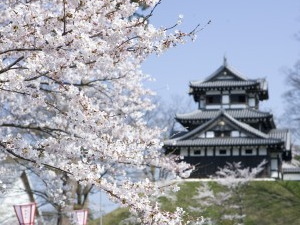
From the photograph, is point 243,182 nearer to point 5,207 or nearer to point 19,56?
point 5,207

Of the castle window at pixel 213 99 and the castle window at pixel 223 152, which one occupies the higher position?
the castle window at pixel 213 99

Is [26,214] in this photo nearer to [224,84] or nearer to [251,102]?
[224,84]

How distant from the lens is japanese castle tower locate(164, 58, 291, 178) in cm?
4519

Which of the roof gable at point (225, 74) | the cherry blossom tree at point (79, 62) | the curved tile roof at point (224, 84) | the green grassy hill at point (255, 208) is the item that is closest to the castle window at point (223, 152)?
the green grassy hill at point (255, 208)

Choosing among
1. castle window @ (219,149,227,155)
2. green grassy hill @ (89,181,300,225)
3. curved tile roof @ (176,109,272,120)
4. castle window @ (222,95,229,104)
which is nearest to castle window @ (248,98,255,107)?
curved tile roof @ (176,109,272,120)

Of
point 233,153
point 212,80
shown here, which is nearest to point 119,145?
point 233,153

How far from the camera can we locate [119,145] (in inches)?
259

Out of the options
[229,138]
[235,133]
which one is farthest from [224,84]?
[229,138]

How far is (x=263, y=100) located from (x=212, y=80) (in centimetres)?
759

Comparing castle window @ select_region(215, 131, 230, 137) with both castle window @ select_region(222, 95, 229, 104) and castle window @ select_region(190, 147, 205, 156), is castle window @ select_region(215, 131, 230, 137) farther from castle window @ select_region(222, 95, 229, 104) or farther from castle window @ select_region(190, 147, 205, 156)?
castle window @ select_region(222, 95, 229, 104)

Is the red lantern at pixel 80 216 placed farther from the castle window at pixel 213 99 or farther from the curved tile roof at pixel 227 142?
the castle window at pixel 213 99

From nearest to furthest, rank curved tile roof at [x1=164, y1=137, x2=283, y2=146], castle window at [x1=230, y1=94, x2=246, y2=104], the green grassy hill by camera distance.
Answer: the green grassy hill → curved tile roof at [x1=164, y1=137, x2=283, y2=146] → castle window at [x1=230, y1=94, x2=246, y2=104]

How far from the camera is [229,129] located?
4634 centimetres

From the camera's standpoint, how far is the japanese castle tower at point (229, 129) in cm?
4519
